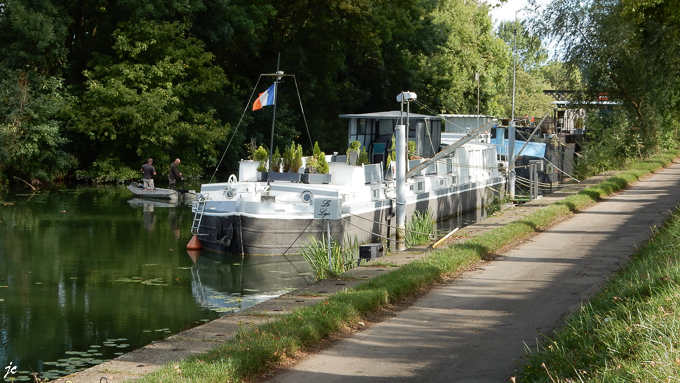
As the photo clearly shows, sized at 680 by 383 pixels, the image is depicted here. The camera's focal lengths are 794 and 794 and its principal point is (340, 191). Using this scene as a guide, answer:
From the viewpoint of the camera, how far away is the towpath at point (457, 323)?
8086mm

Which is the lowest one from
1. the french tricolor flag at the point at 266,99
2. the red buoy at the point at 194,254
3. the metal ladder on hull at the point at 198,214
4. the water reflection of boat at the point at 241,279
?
the water reflection of boat at the point at 241,279

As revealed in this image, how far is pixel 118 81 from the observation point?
4253 centimetres

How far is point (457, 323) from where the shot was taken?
33.0 feet

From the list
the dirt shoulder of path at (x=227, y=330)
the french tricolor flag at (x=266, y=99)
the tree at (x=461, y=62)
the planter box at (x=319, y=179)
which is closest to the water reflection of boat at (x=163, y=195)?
the planter box at (x=319, y=179)

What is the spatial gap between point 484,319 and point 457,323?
1.40ft

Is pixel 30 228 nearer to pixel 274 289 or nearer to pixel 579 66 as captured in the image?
pixel 274 289

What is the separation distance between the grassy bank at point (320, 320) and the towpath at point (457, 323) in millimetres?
235

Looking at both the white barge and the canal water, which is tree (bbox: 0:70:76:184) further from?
the white barge

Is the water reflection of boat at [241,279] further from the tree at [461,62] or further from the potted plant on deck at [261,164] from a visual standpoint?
the tree at [461,62]

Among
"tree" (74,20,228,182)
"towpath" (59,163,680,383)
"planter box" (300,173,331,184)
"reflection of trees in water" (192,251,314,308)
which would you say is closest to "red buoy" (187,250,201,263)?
"reflection of trees in water" (192,251,314,308)

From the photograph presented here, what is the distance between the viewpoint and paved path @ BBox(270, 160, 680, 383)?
8.13 metres

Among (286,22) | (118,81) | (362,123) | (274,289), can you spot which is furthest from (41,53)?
(274,289)

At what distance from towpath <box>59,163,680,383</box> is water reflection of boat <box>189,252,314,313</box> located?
11.7 feet

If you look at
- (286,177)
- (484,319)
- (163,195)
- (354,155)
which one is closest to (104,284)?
(286,177)
